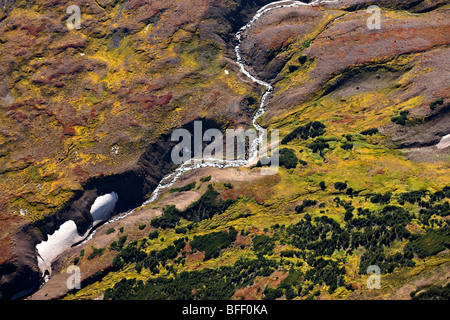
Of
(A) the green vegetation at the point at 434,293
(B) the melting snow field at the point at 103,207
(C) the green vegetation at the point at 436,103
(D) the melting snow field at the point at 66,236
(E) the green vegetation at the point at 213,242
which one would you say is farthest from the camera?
(B) the melting snow field at the point at 103,207

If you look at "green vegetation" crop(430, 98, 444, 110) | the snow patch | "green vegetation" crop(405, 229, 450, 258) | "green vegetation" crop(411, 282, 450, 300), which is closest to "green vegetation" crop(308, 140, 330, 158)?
"green vegetation" crop(430, 98, 444, 110)

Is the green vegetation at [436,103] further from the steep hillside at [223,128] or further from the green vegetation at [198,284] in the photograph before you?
the green vegetation at [198,284]

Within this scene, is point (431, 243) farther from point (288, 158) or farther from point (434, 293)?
point (288, 158)

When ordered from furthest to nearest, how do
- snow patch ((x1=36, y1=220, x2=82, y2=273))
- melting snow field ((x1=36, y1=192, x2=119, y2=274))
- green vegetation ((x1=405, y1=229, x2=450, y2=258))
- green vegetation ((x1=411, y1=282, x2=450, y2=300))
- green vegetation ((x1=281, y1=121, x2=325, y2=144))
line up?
green vegetation ((x1=281, y1=121, x2=325, y2=144))
melting snow field ((x1=36, y1=192, x2=119, y2=274))
snow patch ((x1=36, y1=220, x2=82, y2=273))
green vegetation ((x1=405, y1=229, x2=450, y2=258))
green vegetation ((x1=411, y1=282, x2=450, y2=300))

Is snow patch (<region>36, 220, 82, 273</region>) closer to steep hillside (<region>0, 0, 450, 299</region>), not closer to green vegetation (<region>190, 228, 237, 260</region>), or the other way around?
steep hillside (<region>0, 0, 450, 299</region>)

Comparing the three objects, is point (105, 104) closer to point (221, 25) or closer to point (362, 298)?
point (221, 25)

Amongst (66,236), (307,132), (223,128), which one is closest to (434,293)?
(307,132)

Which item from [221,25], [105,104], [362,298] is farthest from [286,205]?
[221,25]

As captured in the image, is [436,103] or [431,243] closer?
[431,243]

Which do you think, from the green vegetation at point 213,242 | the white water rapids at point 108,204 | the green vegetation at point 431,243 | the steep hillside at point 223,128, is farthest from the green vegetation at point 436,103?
the green vegetation at point 213,242
